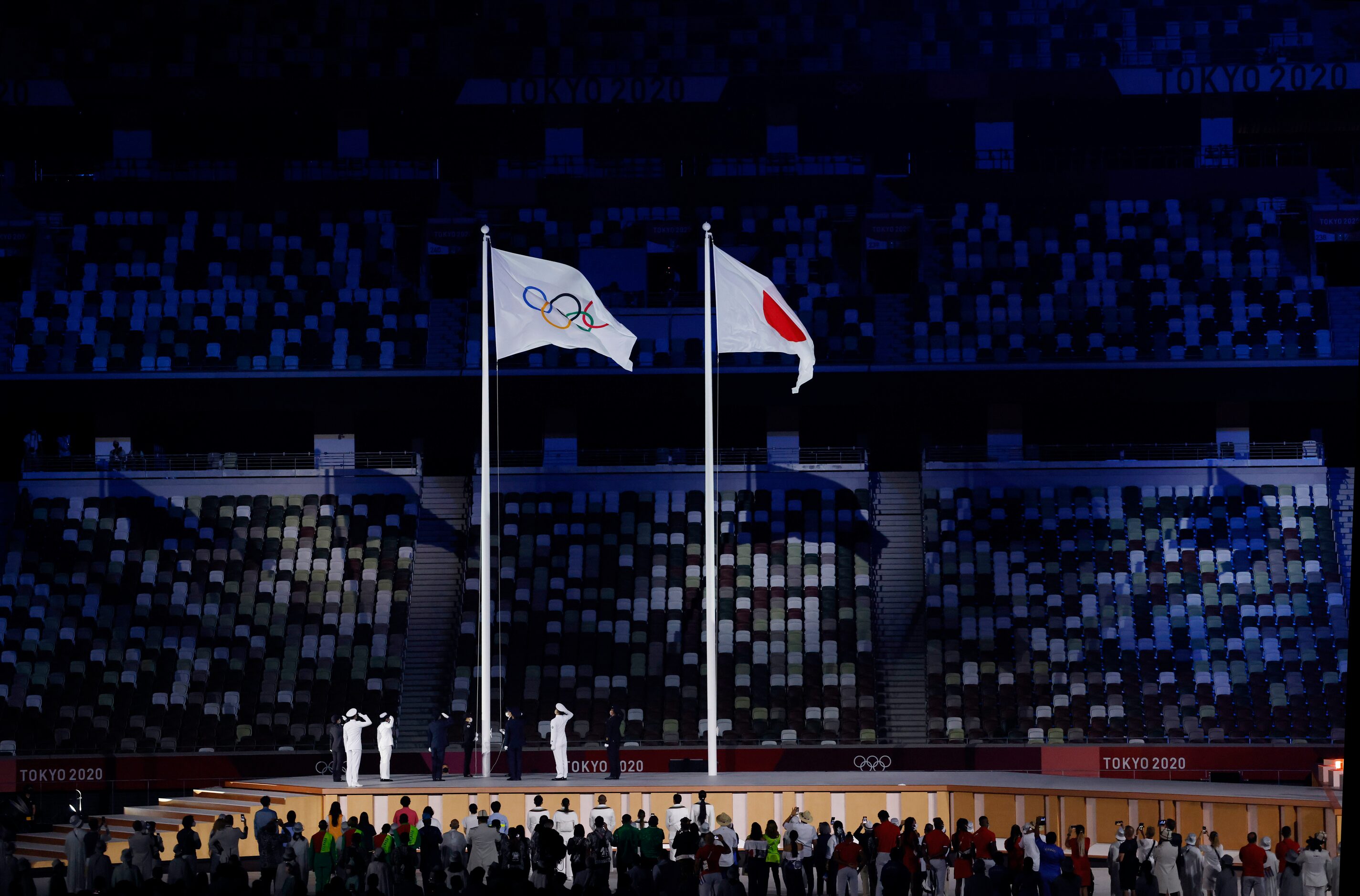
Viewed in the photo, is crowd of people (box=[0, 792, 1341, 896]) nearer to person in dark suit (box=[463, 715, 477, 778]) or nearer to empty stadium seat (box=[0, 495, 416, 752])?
person in dark suit (box=[463, 715, 477, 778])

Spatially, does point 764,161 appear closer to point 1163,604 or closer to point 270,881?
point 1163,604

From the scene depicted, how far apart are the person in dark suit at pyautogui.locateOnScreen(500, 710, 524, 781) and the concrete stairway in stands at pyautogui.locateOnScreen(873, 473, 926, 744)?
9.71 m

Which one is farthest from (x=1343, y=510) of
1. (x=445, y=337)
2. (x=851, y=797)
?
(x=445, y=337)

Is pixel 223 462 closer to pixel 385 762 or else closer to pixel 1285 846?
pixel 385 762

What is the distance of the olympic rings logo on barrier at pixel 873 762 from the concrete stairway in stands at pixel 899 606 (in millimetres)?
639

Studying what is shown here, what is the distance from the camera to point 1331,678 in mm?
39594

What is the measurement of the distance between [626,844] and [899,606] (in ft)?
62.9

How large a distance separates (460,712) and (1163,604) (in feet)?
53.3

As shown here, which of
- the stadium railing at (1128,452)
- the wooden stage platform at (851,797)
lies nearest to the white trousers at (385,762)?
the wooden stage platform at (851,797)

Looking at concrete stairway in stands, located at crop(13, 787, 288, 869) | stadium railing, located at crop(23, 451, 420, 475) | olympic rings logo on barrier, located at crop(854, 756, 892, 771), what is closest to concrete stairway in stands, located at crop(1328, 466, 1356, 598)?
olympic rings logo on barrier, located at crop(854, 756, 892, 771)

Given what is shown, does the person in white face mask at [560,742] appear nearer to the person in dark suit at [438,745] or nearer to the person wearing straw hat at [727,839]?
the person in dark suit at [438,745]

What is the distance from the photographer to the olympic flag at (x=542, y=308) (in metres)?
34.2

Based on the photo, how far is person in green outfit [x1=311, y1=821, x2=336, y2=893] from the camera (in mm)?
24547

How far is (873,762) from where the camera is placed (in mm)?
38156
